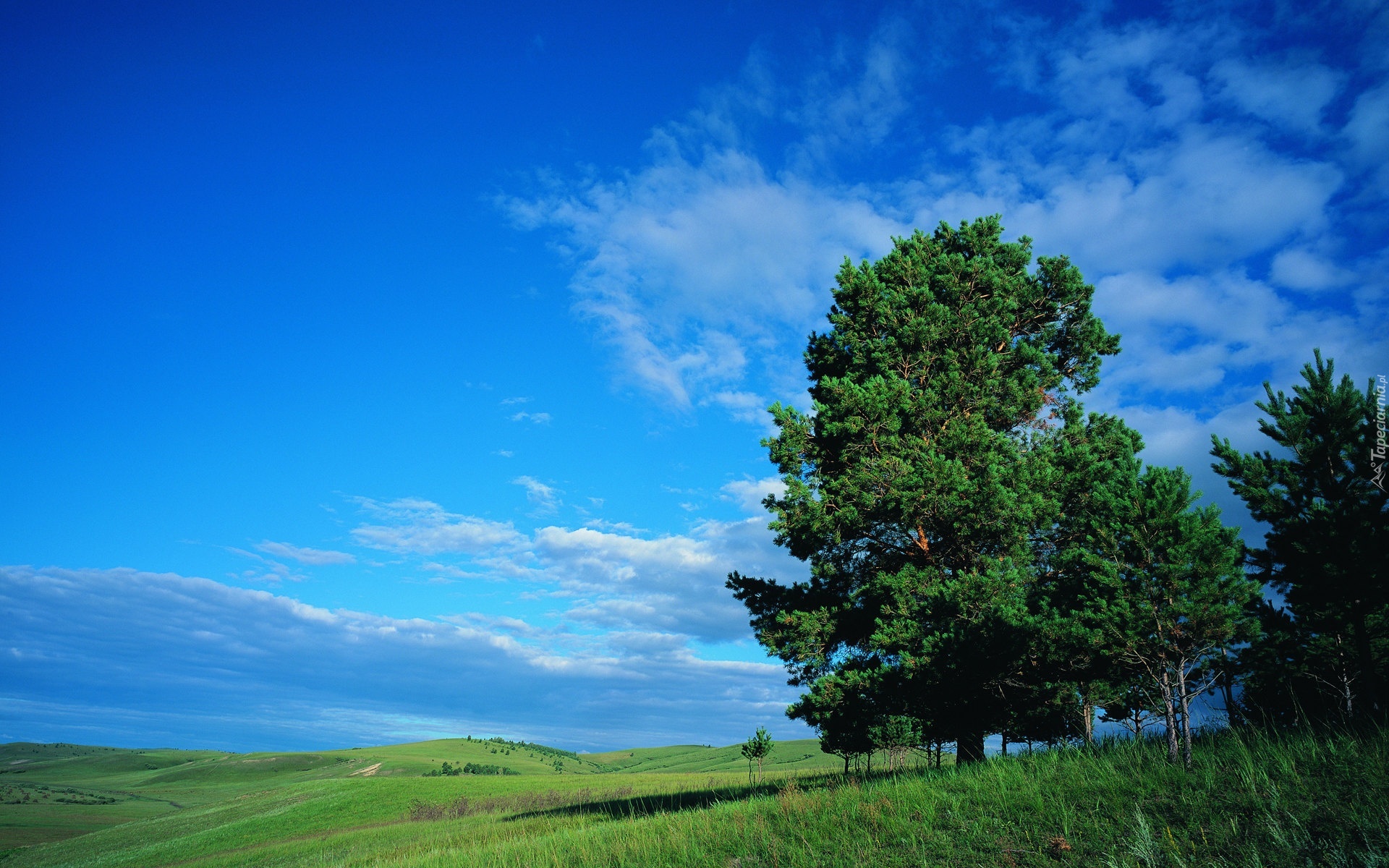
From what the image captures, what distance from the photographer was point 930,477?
15.4 m

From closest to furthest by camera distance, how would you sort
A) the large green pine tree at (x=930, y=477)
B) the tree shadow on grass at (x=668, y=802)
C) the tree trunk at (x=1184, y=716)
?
the tree trunk at (x=1184, y=716)
the large green pine tree at (x=930, y=477)
the tree shadow on grass at (x=668, y=802)

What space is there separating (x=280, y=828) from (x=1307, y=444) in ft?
171

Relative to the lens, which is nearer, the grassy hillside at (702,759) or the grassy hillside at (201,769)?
the grassy hillside at (201,769)

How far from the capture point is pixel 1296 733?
364 inches

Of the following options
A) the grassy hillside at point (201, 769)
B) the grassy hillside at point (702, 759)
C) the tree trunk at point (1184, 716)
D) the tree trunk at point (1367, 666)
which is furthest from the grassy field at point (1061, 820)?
the grassy hillside at point (702, 759)

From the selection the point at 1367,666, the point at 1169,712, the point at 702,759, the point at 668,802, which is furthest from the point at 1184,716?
the point at 702,759

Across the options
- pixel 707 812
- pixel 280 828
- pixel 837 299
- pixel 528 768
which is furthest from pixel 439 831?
pixel 528 768

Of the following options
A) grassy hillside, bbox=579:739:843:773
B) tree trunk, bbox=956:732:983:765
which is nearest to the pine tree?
tree trunk, bbox=956:732:983:765

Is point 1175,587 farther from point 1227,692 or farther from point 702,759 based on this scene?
point 702,759

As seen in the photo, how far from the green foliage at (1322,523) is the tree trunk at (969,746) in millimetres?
6104

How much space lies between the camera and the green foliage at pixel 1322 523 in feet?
42.6

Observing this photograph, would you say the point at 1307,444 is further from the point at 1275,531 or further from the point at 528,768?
the point at 528,768

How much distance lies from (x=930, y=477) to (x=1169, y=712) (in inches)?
261

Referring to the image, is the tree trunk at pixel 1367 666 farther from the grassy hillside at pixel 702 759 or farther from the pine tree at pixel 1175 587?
the grassy hillside at pixel 702 759
